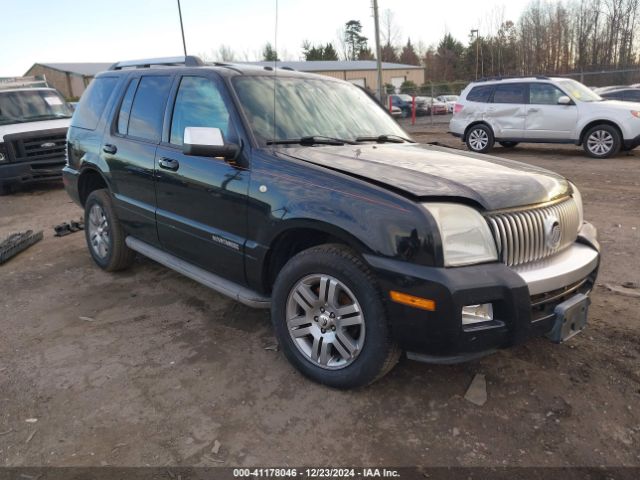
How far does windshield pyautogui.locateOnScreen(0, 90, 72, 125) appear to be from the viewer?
10.5 metres

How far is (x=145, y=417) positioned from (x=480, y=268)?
6.35ft

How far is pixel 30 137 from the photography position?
9.65 meters

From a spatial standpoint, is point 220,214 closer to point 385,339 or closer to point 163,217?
point 163,217

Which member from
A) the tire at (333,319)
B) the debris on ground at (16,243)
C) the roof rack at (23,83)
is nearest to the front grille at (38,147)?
the roof rack at (23,83)

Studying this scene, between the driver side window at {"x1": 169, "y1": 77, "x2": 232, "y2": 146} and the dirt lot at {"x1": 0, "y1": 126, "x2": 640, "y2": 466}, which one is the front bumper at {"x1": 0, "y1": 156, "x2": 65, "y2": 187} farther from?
the driver side window at {"x1": 169, "y1": 77, "x2": 232, "y2": 146}

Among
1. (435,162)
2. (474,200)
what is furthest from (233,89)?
(474,200)

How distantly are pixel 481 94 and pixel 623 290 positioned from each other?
9.53m

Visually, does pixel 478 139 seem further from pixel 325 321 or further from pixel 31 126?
pixel 325 321

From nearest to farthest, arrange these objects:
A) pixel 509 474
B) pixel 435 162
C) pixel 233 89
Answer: pixel 509 474 → pixel 435 162 → pixel 233 89

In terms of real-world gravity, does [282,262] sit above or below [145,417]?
above

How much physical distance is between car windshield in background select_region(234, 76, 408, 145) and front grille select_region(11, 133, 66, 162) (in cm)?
779

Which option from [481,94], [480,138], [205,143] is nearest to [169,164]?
[205,143]

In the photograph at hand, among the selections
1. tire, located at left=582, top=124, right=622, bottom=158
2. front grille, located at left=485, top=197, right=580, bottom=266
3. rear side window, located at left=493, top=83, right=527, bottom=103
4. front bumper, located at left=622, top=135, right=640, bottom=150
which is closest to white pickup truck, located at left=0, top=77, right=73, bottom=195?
front grille, located at left=485, top=197, right=580, bottom=266

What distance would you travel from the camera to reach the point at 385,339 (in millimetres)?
2629
